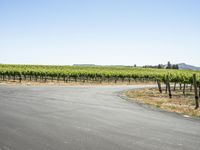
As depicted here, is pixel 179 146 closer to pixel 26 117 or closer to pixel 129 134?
pixel 129 134

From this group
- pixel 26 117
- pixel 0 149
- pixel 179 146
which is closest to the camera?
pixel 0 149

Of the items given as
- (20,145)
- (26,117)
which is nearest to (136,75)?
(26,117)

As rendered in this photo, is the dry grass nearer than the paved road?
No

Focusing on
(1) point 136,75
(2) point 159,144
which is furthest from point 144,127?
(1) point 136,75

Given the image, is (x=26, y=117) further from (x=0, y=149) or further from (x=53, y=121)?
(x=0, y=149)

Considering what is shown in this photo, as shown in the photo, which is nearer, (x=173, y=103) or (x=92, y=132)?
(x=92, y=132)

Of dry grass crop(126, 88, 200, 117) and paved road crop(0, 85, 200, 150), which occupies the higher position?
paved road crop(0, 85, 200, 150)

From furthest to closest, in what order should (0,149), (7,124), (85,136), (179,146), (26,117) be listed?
(26,117)
(7,124)
(85,136)
(179,146)
(0,149)

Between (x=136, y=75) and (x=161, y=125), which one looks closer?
(x=161, y=125)

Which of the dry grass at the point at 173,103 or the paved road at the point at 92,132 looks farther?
the dry grass at the point at 173,103

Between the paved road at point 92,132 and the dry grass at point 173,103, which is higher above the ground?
the paved road at point 92,132

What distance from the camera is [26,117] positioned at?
519 inches

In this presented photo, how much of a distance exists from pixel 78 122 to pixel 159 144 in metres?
4.10

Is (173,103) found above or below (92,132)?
below
